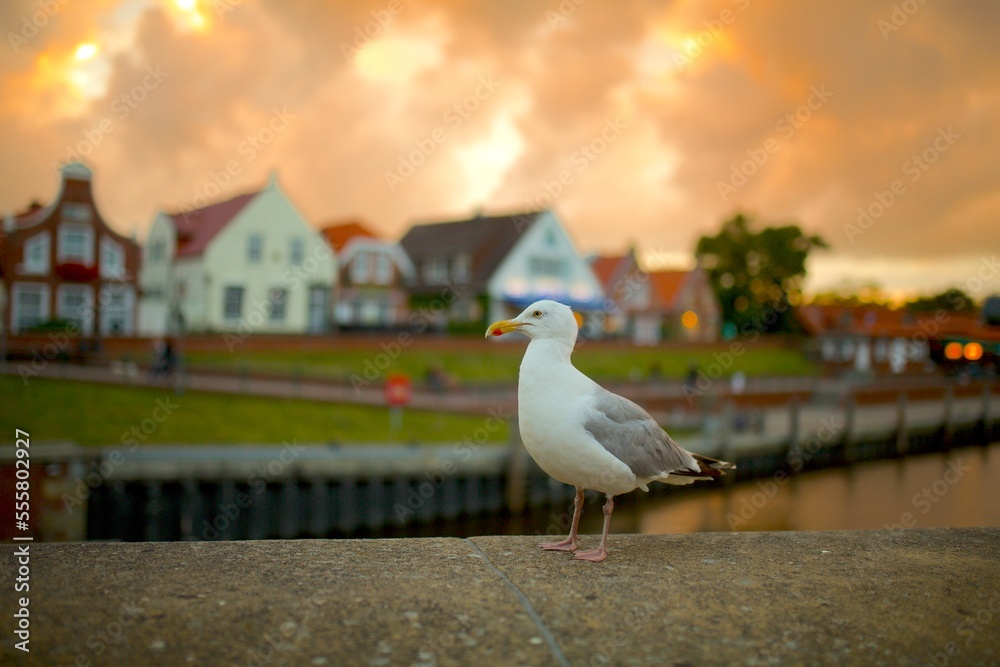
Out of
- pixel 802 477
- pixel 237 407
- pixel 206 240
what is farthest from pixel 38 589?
pixel 206 240

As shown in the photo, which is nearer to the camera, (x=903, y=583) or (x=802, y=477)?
(x=903, y=583)

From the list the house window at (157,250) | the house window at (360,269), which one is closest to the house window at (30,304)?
the house window at (157,250)

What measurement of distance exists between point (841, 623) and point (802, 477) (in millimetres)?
27037

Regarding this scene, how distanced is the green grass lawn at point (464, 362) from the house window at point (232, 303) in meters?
7.43

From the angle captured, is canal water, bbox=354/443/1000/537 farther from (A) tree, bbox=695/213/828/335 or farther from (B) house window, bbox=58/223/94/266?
(A) tree, bbox=695/213/828/335

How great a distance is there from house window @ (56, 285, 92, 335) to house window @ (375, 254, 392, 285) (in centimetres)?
1731

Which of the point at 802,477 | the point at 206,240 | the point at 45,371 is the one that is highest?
the point at 206,240

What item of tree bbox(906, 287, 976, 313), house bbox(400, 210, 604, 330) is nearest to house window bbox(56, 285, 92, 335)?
house bbox(400, 210, 604, 330)

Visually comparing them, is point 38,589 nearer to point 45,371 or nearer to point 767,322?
point 45,371

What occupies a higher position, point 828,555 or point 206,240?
point 206,240

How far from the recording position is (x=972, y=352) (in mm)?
50219

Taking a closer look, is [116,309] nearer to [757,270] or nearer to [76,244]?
[76,244]

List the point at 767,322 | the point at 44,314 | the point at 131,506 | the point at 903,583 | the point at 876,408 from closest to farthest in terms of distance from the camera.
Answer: the point at 903,583 → the point at 131,506 → the point at 44,314 → the point at 876,408 → the point at 767,322

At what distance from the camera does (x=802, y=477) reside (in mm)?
27531
